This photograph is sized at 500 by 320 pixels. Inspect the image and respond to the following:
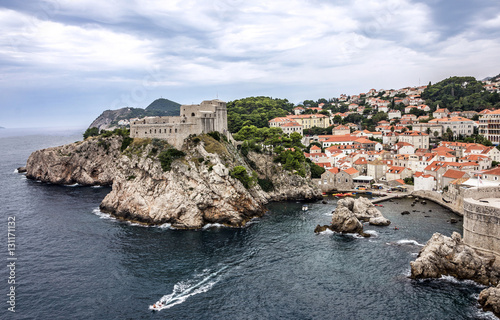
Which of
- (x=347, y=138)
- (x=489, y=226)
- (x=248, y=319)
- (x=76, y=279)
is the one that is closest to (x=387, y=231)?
(x=489, y=226)

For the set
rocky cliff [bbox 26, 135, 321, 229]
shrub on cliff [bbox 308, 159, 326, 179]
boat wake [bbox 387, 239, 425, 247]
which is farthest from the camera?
shrub on cliff [bbox 308, 159, 326, 179]

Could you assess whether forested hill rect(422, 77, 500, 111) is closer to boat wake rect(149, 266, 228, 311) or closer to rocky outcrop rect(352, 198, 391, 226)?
rocky outcrop rect(352, 198, 391, 226)

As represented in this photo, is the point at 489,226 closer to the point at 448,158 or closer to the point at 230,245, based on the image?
the point at 230,245

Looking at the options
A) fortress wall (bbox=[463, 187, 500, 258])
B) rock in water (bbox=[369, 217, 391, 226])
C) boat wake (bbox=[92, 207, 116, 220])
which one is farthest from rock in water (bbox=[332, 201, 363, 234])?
boat wake (bbox=[92, 207, 116, 220])

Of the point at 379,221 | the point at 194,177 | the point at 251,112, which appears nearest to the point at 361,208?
the point at 379,221

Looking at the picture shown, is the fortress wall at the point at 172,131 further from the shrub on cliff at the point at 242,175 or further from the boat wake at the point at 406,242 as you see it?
the boat wake at the point at 406,242

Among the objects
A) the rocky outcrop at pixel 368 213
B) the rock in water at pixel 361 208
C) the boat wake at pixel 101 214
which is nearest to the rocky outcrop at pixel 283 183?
the rock in water at pixel 361 208

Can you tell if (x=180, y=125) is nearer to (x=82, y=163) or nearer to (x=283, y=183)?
(x=283, y=183)
